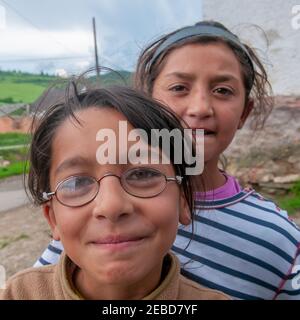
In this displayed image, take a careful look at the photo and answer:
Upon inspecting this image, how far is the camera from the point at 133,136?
497 mm

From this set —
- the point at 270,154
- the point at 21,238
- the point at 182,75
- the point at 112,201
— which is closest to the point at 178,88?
the point at 182,75

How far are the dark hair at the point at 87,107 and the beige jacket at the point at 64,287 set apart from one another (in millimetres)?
94

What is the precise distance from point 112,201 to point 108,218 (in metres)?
0.02

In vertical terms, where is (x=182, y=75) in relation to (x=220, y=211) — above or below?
above

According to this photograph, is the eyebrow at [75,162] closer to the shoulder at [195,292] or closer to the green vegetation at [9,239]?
the shoulder at [195,292]

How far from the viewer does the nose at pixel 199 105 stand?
62 centimetres

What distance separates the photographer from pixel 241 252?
64 cm

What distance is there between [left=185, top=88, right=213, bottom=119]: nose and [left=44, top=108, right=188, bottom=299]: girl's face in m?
0.14

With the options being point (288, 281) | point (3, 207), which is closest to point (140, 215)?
point (288, 281)

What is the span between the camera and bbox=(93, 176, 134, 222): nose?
1.51ft

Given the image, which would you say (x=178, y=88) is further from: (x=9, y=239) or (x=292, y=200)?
(x=9, y=239)

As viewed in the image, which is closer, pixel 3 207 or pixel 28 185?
pixel 28 185
